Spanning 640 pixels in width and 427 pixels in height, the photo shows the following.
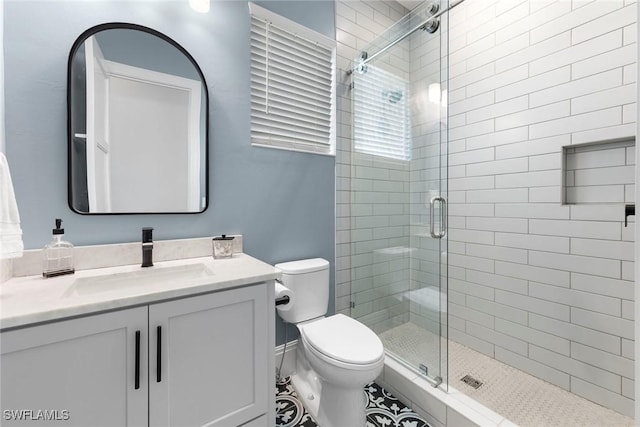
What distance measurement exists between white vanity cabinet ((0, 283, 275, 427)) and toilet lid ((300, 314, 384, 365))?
0.31 metres

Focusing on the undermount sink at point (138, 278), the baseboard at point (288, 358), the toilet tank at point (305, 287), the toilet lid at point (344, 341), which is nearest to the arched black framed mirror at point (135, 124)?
the undermount sink at point (138, 278)

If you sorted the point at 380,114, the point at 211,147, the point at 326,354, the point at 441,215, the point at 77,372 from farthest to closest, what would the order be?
the point at 380,114
the point at 441,215
the point at 211,147
the point at 326,354
the point at 77,372

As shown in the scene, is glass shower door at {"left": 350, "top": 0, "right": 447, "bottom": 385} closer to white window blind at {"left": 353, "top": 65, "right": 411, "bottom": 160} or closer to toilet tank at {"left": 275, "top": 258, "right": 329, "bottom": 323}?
white window blind at {"left": 353, "top": 65, "right": 411, "bottom": 160}

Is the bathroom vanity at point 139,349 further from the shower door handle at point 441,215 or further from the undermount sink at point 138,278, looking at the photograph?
the shower door handle at point 441,215

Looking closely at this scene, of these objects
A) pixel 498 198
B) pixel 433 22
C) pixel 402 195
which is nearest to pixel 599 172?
pixel 498 198

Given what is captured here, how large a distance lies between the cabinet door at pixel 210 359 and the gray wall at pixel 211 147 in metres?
0.64

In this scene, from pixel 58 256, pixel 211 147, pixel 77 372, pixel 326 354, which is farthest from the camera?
pixel 211 147

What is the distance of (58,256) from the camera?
3.70 ft

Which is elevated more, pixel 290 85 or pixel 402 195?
pixel 290 85

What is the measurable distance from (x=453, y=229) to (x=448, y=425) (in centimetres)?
140

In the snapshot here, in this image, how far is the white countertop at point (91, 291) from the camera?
28.9 inches

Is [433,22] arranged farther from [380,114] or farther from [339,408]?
[339,408]

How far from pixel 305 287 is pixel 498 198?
5.17 feet

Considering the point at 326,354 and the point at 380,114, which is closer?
the point at 326,354
